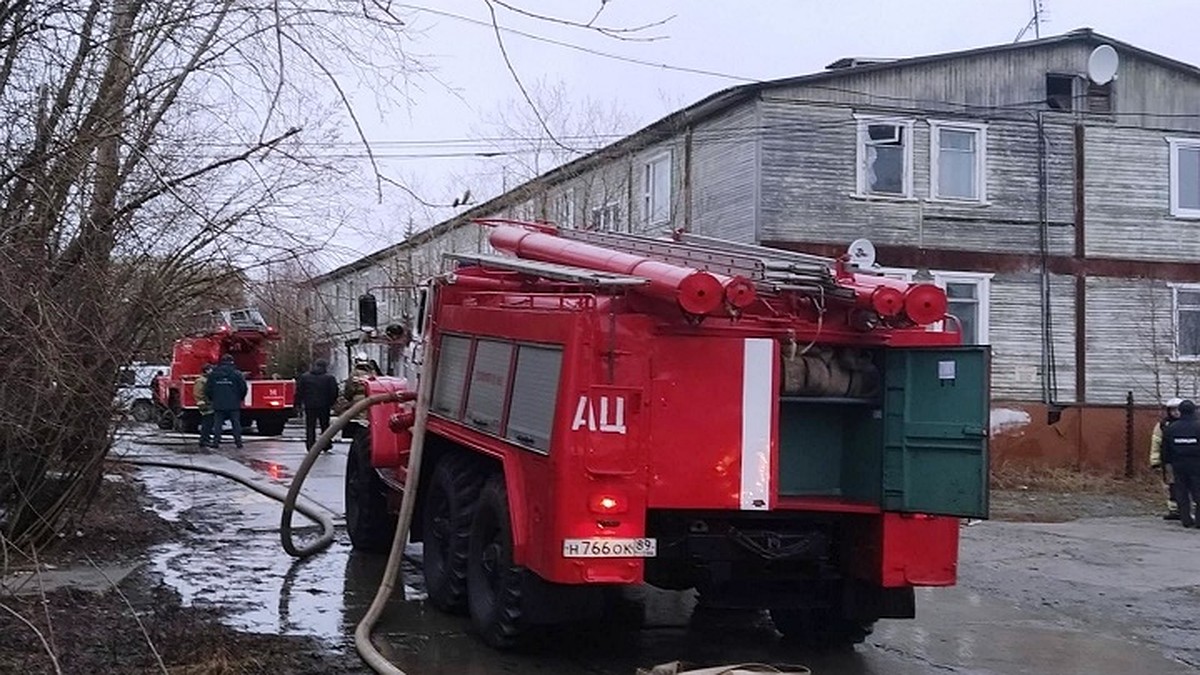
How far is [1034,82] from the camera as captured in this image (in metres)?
27.0

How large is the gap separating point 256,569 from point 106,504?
126 inches

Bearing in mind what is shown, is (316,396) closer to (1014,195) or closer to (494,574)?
(1014,195)

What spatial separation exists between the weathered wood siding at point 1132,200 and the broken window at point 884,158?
3.84 meters

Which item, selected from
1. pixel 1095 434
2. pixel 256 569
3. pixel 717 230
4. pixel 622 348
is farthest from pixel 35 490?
pixel 1095 434

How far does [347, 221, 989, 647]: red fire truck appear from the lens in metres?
8.19

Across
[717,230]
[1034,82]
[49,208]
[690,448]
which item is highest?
[1034,82]

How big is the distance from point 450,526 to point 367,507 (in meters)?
3.42

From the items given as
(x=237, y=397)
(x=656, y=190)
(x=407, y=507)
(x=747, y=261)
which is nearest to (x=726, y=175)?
(x=656, y=190)

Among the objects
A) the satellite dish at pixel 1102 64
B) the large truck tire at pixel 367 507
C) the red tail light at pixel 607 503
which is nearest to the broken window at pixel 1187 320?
the satellite dish at pixel 1102 64

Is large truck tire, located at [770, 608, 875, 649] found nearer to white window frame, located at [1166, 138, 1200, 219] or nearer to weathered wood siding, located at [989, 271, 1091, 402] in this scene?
weathered wood siding, located at [989, 271, 1091, 402]

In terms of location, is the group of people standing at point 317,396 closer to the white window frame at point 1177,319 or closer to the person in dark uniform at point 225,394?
the person in dark uniform at point 225,394

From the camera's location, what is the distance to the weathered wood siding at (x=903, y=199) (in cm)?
2506

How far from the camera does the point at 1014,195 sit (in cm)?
2652

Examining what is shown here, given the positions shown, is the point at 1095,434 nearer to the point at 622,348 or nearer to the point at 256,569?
the point at 256,569
